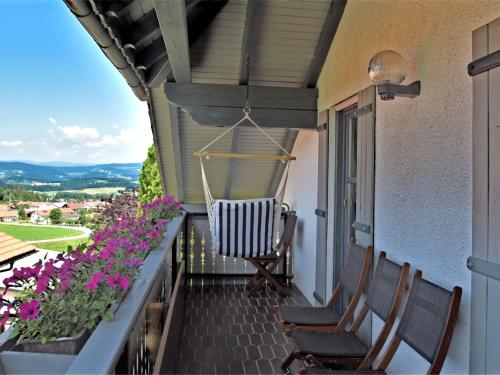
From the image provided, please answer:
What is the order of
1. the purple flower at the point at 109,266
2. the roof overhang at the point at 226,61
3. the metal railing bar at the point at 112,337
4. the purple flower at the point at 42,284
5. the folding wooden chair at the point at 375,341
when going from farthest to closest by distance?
the roof overhang at the point at 226,61, the folding wooden chair at the point at 375,341, the purple flower at the point at 109,266, the purple flower at the point at 42,284, the metal railing bar at the point at 112,337

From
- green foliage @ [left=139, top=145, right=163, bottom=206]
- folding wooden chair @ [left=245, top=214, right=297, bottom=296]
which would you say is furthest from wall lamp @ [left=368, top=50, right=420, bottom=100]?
green foliage @ [left=139, top=145, right=163, bottom=206]

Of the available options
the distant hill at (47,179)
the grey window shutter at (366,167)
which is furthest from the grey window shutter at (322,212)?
the distant hill at (47,179)

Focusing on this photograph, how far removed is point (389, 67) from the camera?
1966 mm

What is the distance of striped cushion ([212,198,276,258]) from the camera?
3.81 m

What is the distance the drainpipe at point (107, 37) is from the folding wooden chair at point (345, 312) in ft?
7.10

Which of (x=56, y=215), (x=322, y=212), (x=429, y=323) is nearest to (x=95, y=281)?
(x=429, y=323)

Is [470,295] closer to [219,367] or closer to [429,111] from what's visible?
[429,111]

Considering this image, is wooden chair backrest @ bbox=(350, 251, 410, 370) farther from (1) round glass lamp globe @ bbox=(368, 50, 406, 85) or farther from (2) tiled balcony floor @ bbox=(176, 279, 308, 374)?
(1) round glass lamp globe @ bbox=(368, 50, 406, 85)

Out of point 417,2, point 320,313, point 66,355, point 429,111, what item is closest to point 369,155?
point 429,111

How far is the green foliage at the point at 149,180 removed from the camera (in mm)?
10062

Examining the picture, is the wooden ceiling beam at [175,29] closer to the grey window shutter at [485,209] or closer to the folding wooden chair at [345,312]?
the grey window shutter at [485,209]

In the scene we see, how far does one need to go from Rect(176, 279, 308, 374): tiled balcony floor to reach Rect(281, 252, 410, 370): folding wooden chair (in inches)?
22.3

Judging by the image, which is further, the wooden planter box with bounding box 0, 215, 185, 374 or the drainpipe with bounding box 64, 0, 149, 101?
the drainpipe with bounding box 64, 0, 149, 101

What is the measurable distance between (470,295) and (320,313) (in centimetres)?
124
